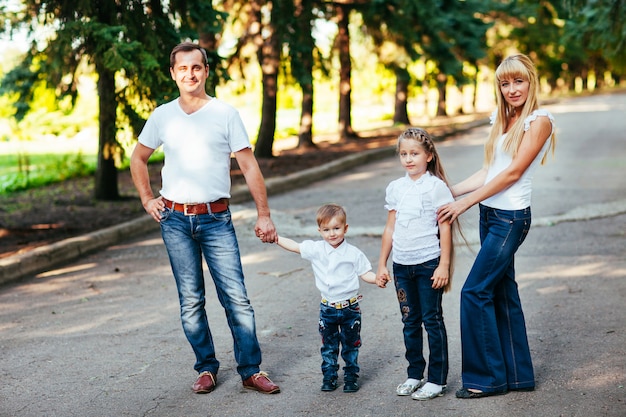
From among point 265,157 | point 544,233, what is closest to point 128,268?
point 544,233

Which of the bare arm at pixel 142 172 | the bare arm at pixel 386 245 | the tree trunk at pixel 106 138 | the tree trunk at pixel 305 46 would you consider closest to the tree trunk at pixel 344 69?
the tree trunk at pixel 305 46

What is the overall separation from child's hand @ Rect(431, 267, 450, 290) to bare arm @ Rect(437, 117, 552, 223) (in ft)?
0.94

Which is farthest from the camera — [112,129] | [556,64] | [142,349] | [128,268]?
[556,64]

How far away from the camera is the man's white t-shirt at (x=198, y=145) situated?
15.9 feet

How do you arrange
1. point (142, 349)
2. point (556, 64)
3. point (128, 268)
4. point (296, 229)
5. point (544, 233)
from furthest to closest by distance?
1. point (556, 64)
2. point (296, 229)
3. point (544, 233)
4. point (128, 268)
5. point (142, 349)

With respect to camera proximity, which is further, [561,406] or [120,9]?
[120,9]

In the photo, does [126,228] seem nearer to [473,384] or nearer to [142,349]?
[142,349]

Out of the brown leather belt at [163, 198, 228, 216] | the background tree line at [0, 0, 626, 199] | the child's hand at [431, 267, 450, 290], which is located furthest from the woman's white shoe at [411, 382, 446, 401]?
the background tree line at [0, 0, 626, 199]

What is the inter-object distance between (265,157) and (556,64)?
4898 cm

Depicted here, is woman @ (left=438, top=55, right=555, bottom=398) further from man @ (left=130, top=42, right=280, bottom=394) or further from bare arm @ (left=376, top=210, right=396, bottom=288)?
man @ (left=130, top=42, right=280, bottom=394)

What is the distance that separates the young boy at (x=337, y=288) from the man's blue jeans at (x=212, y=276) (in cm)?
41

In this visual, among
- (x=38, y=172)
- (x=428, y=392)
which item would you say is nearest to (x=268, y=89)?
(x=38, y=172)

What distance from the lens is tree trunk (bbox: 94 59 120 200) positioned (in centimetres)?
1121

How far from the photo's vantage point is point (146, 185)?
203 inches
